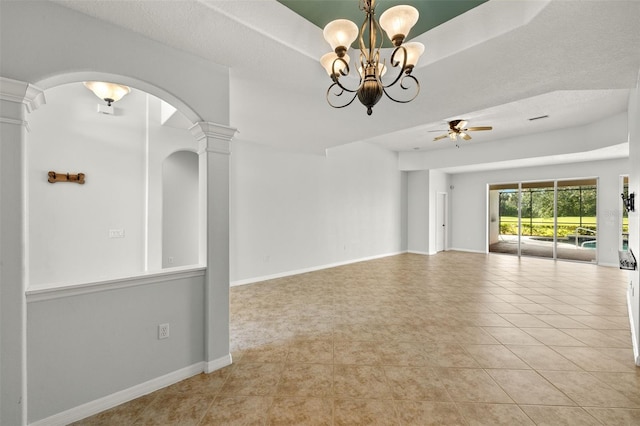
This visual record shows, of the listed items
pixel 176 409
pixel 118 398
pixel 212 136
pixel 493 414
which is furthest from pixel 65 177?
pixel 493 414

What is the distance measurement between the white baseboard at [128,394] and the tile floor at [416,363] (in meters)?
0.05

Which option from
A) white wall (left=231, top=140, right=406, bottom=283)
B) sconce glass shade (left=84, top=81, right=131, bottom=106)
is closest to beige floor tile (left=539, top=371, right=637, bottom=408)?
white wall (left=231, top=140, right=406, bottom=283)

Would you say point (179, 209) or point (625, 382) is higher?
point (179, 209)

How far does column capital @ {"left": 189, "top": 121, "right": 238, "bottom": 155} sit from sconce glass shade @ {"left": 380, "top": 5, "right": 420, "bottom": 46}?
1.58m

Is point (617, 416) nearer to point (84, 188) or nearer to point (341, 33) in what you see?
point (341, 33)

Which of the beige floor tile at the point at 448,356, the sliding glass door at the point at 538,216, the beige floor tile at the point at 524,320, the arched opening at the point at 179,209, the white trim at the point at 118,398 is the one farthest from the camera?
the sliding glass door at the point at 538,216

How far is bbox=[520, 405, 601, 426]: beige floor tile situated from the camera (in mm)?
1842

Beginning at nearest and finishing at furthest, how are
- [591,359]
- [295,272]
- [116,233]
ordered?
[591,359] < [116,233] < [295,272]

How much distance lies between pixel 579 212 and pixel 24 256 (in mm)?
10531

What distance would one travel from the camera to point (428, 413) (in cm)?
194

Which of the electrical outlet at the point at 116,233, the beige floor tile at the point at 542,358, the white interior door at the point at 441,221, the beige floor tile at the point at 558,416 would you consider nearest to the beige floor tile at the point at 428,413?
the beige floor tile at the point at 558,416

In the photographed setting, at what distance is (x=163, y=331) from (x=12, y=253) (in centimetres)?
112

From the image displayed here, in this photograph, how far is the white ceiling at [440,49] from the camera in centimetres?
187

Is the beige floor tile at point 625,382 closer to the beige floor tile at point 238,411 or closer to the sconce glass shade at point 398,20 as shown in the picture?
the beige floor tile at point 238,411
